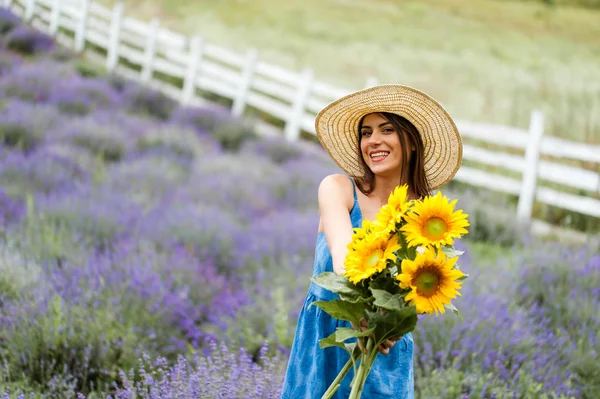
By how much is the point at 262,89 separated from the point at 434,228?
10.2 m

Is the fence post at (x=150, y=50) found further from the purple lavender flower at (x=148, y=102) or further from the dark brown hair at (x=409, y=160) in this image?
the dark brown hair at (x=409, y=160)

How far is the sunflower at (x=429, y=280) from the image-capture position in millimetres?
1236

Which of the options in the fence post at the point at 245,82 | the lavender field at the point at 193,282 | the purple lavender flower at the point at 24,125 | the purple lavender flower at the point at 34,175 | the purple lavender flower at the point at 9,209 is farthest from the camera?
the fence post at the point at 245,82

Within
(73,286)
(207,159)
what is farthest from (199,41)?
(73,286)

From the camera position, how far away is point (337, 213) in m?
1.78

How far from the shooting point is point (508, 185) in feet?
23.3

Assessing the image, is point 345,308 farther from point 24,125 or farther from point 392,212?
point 24,125

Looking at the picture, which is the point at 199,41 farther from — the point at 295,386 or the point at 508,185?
the point at 295,386

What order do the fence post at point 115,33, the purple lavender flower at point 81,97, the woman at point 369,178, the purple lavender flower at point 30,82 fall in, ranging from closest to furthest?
the woman at point 369,178 < the purple lavender flower at point 81,97 < the purple lavender flower at point 30,82 < the fence post at point 115,33

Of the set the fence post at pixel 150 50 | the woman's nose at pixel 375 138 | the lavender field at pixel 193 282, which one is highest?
the fence post at pixel 150 50

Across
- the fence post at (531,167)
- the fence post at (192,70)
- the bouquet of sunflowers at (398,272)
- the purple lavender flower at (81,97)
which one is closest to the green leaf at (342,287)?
the bouquet of sunflowers at (398,272)

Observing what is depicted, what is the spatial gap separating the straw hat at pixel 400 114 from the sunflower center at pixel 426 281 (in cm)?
66

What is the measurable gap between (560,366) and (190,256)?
2.13 metres

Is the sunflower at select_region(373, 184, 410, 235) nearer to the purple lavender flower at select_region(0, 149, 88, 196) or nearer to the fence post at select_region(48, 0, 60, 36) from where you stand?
the purple lavender flower at select_region(0, 149, 88, 196)
